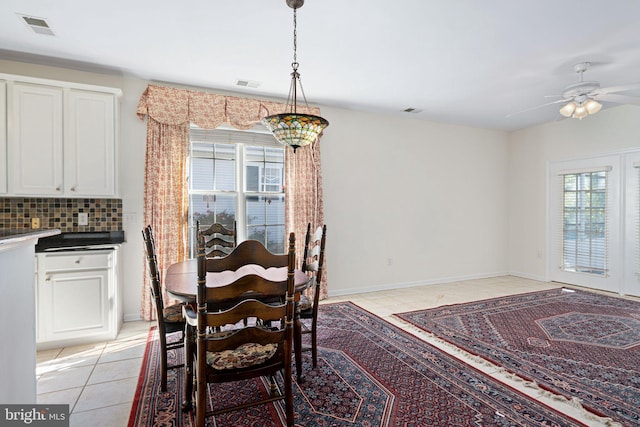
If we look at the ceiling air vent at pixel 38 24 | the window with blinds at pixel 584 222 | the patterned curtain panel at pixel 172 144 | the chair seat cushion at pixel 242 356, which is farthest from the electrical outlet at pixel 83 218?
the window with blinds at pixel 584 222

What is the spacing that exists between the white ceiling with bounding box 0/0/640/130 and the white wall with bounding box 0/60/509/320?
2.68 feet

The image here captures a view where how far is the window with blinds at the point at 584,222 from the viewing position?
514 centimetres

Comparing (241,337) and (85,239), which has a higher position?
(85,239)

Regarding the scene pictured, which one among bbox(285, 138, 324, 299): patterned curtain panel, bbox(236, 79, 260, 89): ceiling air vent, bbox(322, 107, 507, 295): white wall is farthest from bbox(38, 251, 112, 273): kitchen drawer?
bbox(322, 107, 507, 295): white wall

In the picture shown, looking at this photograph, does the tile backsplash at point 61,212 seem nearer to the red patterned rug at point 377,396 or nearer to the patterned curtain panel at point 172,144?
the patterned curtain panel at point 172,144

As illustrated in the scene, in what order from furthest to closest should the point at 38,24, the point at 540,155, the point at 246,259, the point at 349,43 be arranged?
the point at 540,155
the point at 349,43
the point at 38,24
the point at 246,259

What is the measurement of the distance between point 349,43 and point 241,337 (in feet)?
8.36

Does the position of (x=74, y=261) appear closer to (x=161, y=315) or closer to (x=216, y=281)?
(x=161, y=315)

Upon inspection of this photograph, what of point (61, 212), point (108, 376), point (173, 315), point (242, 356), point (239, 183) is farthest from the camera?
point (239, 183)

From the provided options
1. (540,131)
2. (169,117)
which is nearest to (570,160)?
(540,131)

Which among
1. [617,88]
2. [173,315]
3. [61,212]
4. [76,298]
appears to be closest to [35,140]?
[61,212]

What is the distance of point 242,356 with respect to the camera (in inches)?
72.8

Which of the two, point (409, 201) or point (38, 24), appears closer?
point (38, 24)

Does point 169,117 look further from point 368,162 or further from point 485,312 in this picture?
point 485,312
